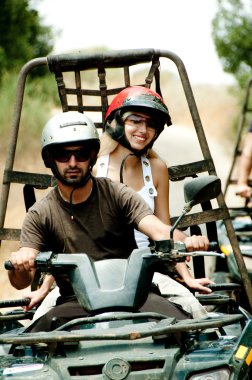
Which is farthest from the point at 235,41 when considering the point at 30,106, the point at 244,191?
the point at 244,191

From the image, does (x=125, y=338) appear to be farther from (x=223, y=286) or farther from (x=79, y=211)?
(x=223, y=286)

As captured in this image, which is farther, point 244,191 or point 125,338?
point 244,191

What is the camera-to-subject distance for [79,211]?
4.99 m

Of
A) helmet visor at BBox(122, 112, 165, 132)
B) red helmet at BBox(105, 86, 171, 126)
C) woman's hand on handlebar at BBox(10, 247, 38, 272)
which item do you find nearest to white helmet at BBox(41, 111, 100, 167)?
woman's hand on handlebar at BBox(10, 247, 38, 272)

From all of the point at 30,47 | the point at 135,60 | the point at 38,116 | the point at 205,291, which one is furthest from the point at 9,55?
the point at 205,291

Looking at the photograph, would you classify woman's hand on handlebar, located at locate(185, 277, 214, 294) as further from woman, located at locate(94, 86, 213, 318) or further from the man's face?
the man's face

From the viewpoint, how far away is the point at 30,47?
22.4 meters

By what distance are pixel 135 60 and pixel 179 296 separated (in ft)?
7.70

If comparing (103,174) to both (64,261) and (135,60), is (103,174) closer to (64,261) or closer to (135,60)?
(135,60)

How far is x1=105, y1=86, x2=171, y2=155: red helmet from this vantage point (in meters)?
6.06

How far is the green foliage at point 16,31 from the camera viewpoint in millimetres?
19641

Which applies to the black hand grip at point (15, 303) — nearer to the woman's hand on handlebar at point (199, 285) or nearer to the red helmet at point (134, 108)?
the woman's hand on handlebar at point (199, 285)

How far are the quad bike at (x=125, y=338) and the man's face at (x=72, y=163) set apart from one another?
655mm

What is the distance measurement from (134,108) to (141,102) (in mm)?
109
